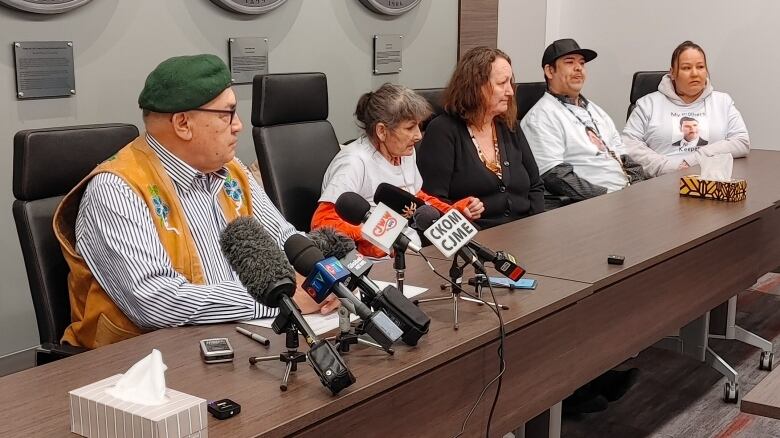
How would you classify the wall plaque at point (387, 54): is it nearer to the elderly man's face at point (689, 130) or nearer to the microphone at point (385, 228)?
the elderly man's face at point (689, 130)

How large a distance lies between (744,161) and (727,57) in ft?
4.60

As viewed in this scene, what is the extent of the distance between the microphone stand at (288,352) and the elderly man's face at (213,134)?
654 mm

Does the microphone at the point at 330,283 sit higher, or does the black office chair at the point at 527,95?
the black office chair at the point at 527,95

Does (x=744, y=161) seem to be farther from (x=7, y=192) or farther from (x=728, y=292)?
(x=7, y=192)

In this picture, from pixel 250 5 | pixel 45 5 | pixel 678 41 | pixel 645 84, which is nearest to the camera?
pixel 45 5

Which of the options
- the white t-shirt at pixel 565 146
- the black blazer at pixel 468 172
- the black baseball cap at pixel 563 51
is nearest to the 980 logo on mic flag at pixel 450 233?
the black blazer at pixel 468 172

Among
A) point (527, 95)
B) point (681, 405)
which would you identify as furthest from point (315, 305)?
point (527, 95)

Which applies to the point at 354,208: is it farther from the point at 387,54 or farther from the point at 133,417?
the point at 387,54

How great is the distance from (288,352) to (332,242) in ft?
1.72

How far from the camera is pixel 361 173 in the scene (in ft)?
9.96

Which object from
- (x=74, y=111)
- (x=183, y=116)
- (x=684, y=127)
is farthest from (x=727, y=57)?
(x=183, y=116)

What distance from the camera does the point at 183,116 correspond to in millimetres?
2055

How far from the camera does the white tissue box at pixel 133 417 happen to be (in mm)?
1210

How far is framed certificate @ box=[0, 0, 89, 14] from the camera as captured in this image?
2924 mm
